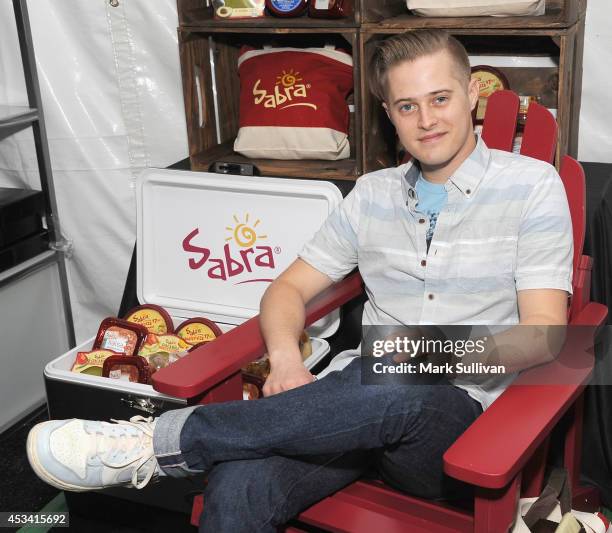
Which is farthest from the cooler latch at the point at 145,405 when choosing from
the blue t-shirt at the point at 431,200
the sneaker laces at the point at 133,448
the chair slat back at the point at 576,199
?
the chair slat back at the point at 576,199

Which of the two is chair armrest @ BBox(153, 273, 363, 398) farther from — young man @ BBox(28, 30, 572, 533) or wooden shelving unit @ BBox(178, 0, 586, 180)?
wooden shelving unit @ BBox(178, 0, 586, 180)

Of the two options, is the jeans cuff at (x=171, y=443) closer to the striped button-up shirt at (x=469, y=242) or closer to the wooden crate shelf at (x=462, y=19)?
the striped button-up shirt at (x=469, y=242)

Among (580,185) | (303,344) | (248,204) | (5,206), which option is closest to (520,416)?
(580,185)

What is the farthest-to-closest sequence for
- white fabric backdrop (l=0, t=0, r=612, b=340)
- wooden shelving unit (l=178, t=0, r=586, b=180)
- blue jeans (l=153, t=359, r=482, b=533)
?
1. white fabric backdrop (l=0, t=0, r=612, b=340)
2. wooden shelving unit (l=178, t=0, r=586, b=180)
3. blue jeans (l=153, t=359, r=482, b=533)

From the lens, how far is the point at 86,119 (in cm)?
268

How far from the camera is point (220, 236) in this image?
2264 millimetres

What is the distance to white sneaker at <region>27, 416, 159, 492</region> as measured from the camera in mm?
1475

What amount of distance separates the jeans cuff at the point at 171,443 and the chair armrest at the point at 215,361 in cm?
4

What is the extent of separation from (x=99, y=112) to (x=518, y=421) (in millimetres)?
1796

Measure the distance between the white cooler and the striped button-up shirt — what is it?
0.36 meters

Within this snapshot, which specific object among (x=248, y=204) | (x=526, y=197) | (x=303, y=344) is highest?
(x=526, y=197)

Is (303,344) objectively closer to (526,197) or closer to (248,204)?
(248,204)

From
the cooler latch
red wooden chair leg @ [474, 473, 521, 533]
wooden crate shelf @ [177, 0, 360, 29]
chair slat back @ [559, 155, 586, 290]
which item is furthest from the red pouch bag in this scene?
red wooden chair leg @ [474, 473, 521, 533]

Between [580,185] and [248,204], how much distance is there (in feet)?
2.81
